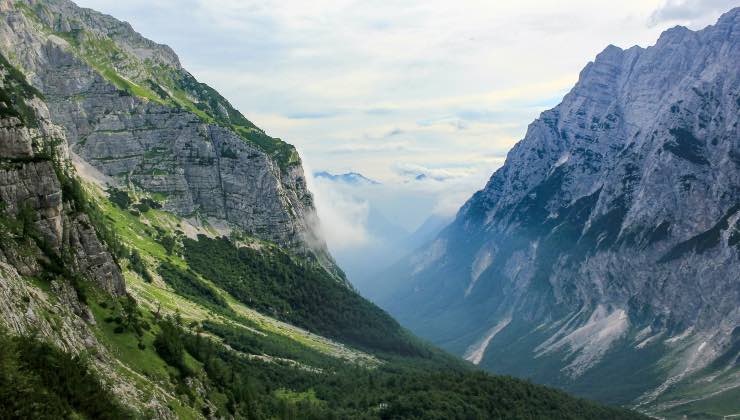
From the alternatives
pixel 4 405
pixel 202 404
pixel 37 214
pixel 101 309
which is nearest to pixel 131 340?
pixel 101 309

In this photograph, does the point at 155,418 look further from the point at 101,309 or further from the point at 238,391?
the point at 238,391

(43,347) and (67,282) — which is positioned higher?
(67,282)

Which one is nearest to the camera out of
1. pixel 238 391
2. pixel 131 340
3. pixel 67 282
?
pixel 67 282

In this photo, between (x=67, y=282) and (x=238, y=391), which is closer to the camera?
(x=67, y=282)

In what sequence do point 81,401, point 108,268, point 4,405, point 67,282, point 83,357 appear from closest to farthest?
1. point 4,405
2. point 81,401
3. point 83,357
4. point 67,282
5. point 108,268

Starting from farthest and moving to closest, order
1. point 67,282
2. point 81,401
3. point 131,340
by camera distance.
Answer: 1. point 131,340
2. point 67,282
3. point 81,401

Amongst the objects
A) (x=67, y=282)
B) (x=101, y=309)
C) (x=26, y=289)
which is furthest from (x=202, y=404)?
(x=26, y=289)

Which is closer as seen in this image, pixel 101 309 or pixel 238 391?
pixel 101 309

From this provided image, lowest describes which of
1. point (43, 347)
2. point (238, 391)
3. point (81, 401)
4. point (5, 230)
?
point (238, 391)

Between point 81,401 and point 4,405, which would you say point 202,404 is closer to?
point 81,401
